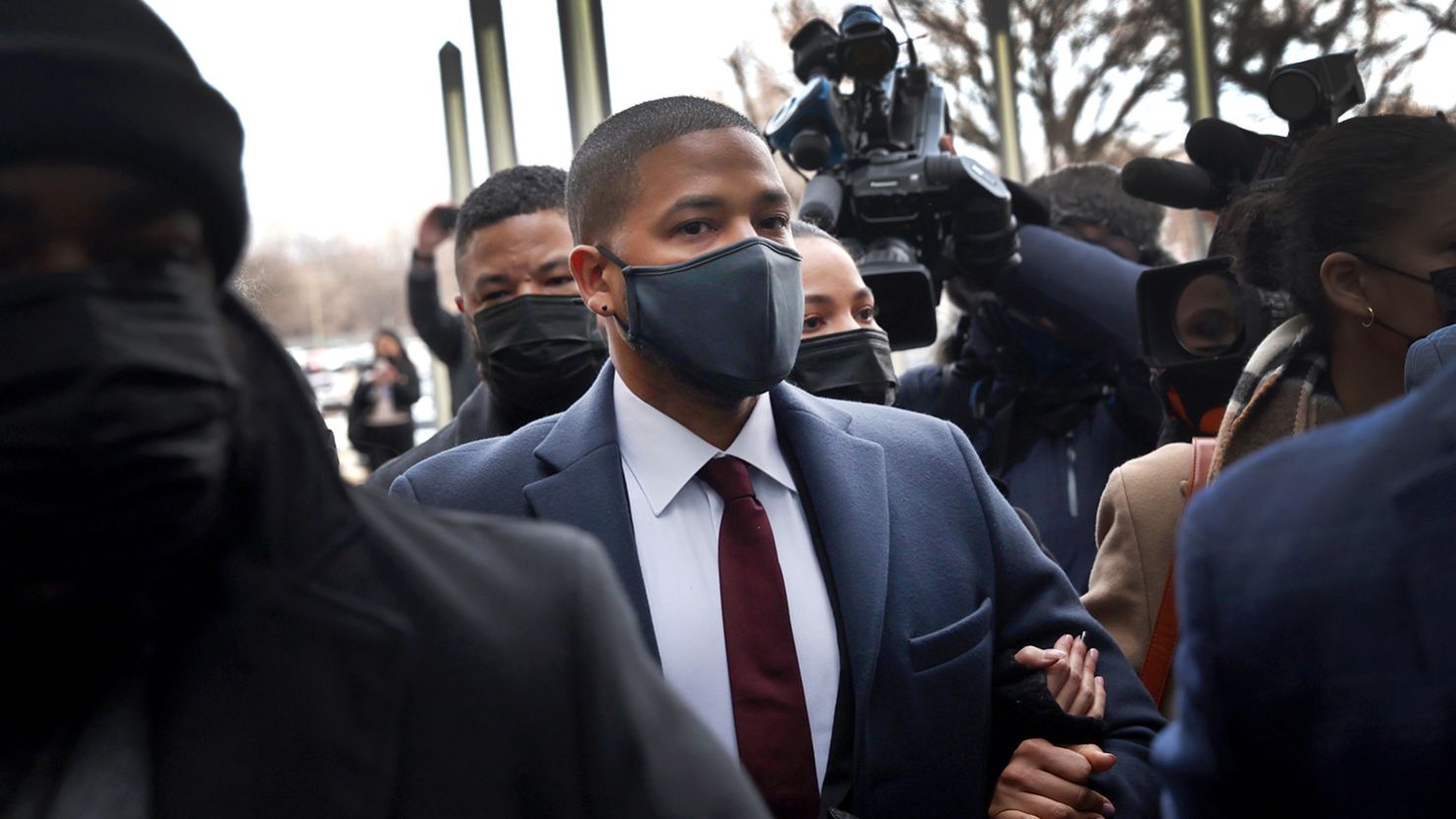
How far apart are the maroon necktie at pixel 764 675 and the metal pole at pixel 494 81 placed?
4723mm

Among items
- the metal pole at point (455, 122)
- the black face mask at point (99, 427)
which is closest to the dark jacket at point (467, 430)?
the black face mask at point (99, 427)

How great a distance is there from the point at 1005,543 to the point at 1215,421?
3.40 ft

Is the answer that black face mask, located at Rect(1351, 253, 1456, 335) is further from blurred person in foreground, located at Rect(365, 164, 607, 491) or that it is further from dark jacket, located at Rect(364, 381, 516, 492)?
dark jacket, located at Rect(364, 381, 516, 492)

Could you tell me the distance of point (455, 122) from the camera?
267 inches

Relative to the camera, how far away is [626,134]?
7.89 ft

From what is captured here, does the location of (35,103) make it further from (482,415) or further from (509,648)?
(482,415)

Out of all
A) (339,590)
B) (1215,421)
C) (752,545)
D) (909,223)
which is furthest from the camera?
(909,223)

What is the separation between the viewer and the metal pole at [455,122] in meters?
6.69

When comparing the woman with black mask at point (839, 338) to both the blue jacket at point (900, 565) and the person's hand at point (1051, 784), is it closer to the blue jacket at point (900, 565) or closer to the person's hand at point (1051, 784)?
the blue jacket at point (900, 565)

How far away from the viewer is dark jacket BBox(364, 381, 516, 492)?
3.06 meters

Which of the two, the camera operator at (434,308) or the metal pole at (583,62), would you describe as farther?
the metal pole at (583,62)

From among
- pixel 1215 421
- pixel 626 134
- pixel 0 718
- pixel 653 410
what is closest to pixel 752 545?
pixel 653 410

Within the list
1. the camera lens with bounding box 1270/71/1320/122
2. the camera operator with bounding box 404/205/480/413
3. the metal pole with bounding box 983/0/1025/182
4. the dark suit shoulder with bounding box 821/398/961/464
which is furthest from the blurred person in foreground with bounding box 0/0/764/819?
the metal pole with bounding box 983/0/1025/182

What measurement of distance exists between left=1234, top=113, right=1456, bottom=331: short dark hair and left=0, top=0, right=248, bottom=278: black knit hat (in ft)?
6.61
